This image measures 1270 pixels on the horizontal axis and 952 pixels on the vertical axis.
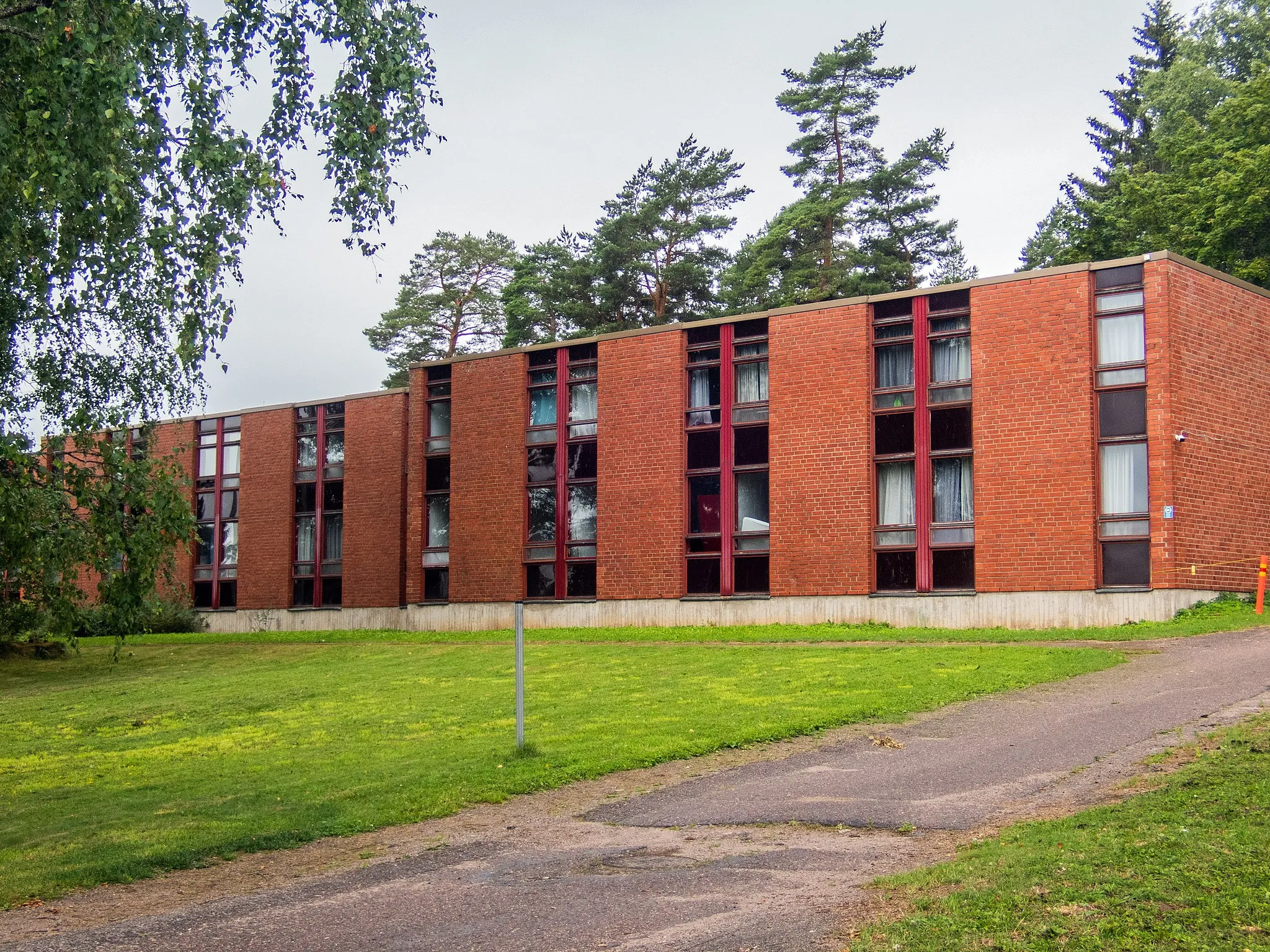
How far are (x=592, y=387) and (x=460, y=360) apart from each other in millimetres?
5065

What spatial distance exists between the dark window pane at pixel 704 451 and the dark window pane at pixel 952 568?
6.68 m

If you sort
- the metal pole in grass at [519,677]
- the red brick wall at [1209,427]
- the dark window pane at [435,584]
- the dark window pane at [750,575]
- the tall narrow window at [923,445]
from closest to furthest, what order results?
the metal pole in grass at [519,677]
the red brick wall at [1209,427]
the tall narrow window at [923,445]
the dark window pane at [750,575]
the dark window pane at [435,584]

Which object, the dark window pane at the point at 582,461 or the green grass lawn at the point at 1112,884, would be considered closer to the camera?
the green grass lawn at the point at 1112,884

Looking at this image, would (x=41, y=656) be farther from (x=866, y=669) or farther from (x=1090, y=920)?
(x=1090, y=920)

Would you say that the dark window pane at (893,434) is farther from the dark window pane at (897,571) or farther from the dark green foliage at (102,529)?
the dark green foliage at (102,529)

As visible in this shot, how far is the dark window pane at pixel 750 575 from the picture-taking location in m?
33.0

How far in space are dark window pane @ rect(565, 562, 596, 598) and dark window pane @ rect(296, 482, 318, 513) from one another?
12.8 metres

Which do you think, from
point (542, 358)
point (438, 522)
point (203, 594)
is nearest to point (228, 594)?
point (203, 594)

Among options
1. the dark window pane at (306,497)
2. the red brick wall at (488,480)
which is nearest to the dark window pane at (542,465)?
the red brick wall at (488,480)

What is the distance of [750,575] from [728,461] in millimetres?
3072

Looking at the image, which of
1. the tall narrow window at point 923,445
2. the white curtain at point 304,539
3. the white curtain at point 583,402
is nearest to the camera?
the tall narrow window at point 923,445

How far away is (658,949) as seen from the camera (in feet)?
21.6

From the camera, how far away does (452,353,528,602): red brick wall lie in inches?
1487

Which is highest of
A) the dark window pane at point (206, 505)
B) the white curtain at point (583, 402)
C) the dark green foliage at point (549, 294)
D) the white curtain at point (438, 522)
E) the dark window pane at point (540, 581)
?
the dark green foliage at point (549, 294)
